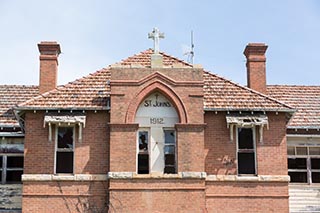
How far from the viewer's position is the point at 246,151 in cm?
2220

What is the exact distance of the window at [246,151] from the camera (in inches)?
869

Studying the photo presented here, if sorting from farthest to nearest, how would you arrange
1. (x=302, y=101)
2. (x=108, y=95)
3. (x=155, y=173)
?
(x=302, y=101), (x=108, y=95), (x=155, y=173)

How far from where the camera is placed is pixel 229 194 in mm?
21609

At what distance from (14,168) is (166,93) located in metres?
6.98

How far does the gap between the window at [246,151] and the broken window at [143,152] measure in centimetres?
334

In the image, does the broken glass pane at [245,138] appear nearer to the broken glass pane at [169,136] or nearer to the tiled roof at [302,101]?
the broken glass pane at [169,136]

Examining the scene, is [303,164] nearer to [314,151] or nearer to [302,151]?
[302,151]

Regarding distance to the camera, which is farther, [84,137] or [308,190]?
[308,190]

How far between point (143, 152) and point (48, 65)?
706 centimetres

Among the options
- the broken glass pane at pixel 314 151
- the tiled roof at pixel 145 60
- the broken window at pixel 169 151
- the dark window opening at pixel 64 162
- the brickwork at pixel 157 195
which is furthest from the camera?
the broken glass pane at pixel 314 151

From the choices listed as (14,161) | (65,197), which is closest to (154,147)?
(65,197)

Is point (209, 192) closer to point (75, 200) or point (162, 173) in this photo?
point (162, 173)

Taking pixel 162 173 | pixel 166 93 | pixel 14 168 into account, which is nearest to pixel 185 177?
pixel 162 173

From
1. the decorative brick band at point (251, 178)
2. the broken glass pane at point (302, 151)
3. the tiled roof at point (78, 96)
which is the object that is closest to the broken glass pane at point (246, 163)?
the decorative brick band at point (251, 178)
